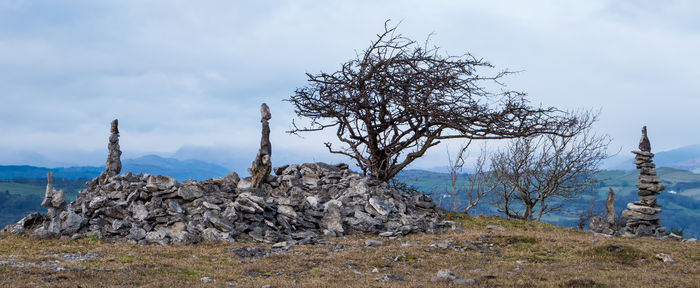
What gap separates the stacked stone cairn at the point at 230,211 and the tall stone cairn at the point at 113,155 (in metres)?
0.69

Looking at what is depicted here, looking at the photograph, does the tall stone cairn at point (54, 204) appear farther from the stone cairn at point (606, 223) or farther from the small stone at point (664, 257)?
the stone cairn at point (606, 223)

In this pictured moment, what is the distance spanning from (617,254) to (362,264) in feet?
23.0

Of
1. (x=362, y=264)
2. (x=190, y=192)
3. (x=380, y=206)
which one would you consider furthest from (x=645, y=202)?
(x=190, y=192)

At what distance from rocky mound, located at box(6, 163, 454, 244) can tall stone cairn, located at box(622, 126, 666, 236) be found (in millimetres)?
8518

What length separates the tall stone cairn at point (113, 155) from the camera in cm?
2383

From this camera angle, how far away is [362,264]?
13.3 metres

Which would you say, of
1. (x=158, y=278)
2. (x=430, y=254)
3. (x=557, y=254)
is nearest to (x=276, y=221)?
(x=430, y=254)

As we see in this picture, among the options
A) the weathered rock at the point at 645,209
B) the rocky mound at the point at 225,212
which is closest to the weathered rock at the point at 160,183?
the rocky mound at the point at 225,212

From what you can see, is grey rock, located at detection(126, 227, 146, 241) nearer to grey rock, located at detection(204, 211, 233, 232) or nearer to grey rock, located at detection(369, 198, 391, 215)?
grey rock, located at detection(204, 211, 233, 232)

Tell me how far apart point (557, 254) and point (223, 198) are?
11.2 m

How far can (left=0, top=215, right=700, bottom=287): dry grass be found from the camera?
36.4 ft

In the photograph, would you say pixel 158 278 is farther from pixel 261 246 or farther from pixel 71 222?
pixel 71 222

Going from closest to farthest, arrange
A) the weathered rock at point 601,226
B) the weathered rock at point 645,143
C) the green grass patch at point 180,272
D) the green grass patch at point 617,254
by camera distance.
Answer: the green grass patch at point 180,272 < the green grass patch at point 617,254 < the weathered rock at point 601,226 < the weathered rock at point 645,143

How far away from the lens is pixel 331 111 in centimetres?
2583
